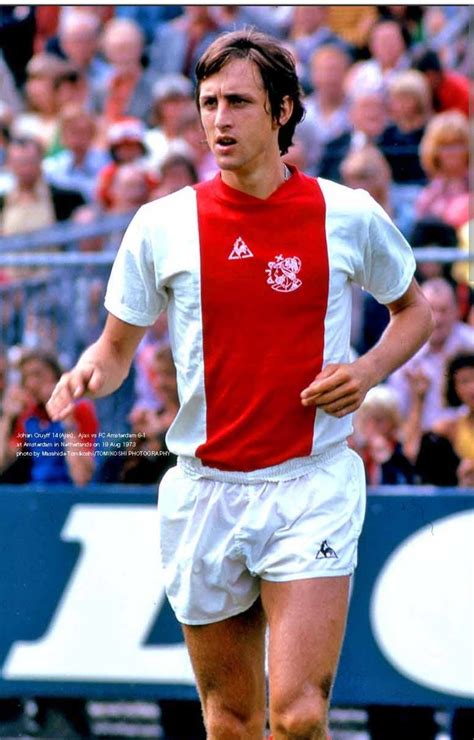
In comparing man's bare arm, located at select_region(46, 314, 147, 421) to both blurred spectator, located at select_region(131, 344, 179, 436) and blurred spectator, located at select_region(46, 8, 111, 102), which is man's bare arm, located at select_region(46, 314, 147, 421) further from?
blurred spectator, located at select_region(46, 8, 111, 102)

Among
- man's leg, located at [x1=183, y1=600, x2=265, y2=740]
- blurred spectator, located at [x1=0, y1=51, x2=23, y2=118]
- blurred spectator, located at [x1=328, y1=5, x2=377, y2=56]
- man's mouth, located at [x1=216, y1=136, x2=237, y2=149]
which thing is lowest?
man's leg, located at [x1=183, y1=600, x2=265, y2=740]

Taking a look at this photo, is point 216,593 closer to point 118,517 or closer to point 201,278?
point 201,278

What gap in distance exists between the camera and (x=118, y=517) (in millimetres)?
6227

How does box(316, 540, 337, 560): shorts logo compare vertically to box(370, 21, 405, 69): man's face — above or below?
below

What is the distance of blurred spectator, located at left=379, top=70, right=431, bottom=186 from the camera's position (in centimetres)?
762

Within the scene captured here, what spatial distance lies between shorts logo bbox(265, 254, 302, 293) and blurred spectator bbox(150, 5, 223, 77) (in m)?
5.20

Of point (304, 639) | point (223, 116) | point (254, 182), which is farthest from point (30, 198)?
point (304, 639)

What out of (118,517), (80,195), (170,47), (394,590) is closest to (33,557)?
(118,517)

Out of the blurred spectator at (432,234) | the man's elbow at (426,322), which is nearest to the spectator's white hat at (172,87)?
the blurred spectator at (432,234)

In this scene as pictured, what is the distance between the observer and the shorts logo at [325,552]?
13.0 ft

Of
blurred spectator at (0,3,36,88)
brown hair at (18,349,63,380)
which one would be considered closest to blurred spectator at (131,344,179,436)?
brown hair at (18,349,63,380)

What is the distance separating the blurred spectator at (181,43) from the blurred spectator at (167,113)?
220 mm

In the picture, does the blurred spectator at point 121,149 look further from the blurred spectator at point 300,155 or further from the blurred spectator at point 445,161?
the blurred spectator at point 445,161

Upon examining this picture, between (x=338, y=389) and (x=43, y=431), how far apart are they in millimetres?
2853
